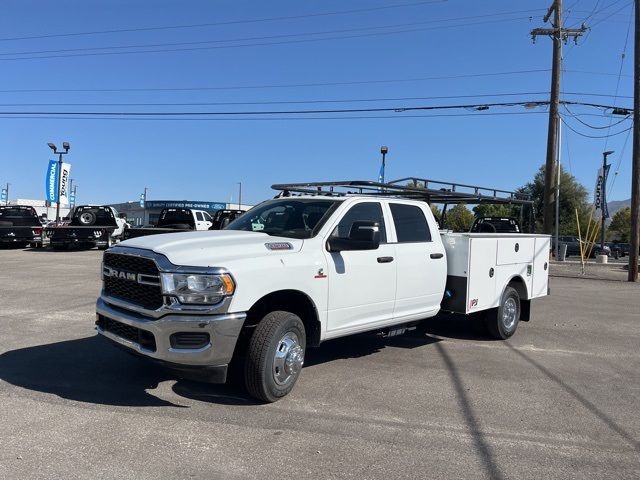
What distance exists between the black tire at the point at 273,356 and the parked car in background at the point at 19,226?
22446mm

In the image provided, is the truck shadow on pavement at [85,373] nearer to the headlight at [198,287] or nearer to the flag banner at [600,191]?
the headlight at [198,287]

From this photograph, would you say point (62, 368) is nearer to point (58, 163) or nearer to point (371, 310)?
point (371, 310)

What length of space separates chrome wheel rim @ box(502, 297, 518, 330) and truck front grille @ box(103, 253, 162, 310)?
537 centimetres

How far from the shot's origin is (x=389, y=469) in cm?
377

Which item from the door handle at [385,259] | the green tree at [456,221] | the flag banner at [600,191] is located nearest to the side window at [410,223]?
the door handle at [385,259]

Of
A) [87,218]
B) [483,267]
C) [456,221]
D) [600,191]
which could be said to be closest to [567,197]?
[456,221]

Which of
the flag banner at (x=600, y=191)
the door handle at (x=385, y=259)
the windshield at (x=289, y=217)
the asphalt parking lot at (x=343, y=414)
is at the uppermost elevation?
the flag banner at (x=600, y=191)

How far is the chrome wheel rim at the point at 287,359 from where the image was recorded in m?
4.92

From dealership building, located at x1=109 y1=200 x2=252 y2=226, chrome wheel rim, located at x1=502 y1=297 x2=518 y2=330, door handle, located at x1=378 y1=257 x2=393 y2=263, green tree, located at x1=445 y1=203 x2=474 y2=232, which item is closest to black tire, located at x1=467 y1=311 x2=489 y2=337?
chrome wheel rim, located at x1=502 y1=297 x2=518 y2=330

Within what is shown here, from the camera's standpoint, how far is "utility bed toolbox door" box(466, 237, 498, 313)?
7.13 m

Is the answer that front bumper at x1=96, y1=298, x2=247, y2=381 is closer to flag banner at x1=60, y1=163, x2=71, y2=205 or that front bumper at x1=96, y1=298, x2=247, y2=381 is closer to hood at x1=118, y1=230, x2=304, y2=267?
hood at x1=118, y1=230, x2=304, y2=267

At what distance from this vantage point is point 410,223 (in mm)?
6633

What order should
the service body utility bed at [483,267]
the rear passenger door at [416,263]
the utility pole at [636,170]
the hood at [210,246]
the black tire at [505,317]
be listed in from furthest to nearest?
the utility pole at [636,170]
the black tire at [505,317]
the service body utility bed at [483,267]
the rear passenger door at [416,263]
the hood at [210,246]

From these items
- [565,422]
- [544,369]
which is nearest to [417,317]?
[544,369]
